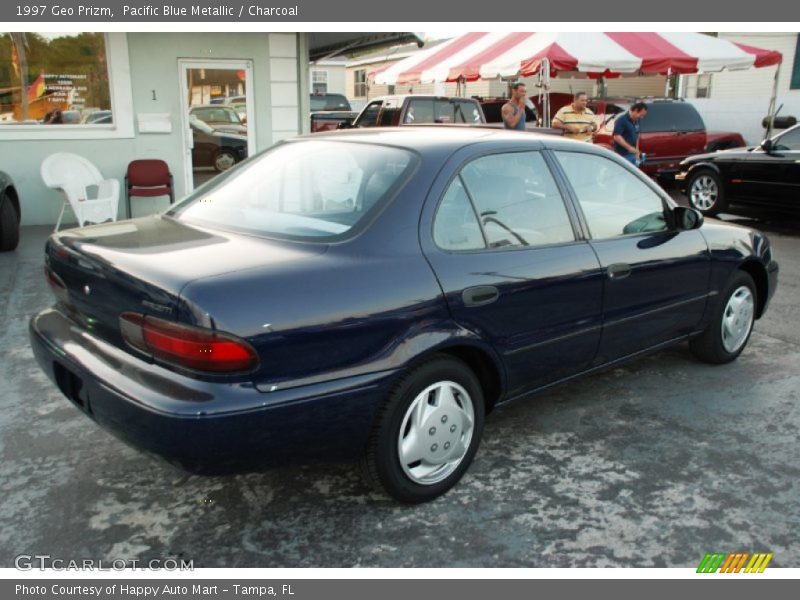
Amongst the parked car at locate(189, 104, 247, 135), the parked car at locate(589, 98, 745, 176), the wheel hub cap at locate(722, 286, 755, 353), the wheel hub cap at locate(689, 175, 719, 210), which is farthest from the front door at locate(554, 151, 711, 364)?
the parked car at locate(589, 98, 745, 176)

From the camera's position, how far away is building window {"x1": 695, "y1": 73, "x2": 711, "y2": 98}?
20.6 meters

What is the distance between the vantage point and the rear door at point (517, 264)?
119 inches

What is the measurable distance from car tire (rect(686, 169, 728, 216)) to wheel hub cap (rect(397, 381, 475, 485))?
8.78 m

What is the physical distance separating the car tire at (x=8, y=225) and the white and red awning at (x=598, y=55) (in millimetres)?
7861

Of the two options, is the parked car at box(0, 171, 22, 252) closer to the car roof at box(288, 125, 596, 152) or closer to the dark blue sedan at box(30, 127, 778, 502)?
the dark blue sedan at box(30, 127, 778, 502)

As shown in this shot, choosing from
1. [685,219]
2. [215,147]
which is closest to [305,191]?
[685,219]

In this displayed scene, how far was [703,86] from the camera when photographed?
20906mm

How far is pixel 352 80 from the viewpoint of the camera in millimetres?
40219

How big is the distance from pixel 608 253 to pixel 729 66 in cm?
1120

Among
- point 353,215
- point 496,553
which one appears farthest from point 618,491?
point 353,215

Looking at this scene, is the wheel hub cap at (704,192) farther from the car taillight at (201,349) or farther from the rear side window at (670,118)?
the car taillight at (201,349)

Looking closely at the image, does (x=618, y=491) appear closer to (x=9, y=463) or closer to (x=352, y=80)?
(x=9, y=463)

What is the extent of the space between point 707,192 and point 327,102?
48.1 ft

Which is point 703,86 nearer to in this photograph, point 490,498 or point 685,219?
point 685,219
